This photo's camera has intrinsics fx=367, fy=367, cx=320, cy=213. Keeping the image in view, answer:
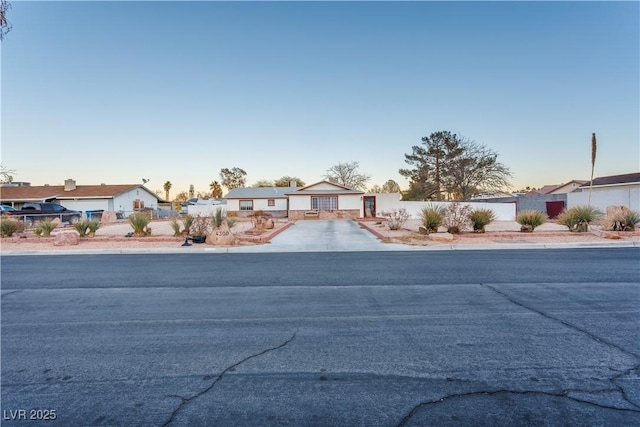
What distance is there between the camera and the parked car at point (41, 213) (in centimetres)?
2883

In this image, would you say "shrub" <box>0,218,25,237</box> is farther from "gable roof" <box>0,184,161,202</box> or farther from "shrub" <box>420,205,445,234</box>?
"gable roof" <box>0,184,161,202</box>

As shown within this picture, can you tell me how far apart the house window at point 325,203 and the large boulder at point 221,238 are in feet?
77.5

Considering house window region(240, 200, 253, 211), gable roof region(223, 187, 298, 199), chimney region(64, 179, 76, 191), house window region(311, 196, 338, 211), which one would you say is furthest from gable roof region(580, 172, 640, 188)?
chimney region(64, 179, 76, 191)

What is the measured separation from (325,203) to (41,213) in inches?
1015

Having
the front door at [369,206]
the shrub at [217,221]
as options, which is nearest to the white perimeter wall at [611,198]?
the front door at [369,206]

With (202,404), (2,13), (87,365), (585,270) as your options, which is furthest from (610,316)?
(2,13)

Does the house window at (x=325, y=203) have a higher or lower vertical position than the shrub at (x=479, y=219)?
higher

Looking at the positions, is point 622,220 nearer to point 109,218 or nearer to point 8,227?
point 8,227

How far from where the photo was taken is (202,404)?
10.7 ft

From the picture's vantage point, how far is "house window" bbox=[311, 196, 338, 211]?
132 ft

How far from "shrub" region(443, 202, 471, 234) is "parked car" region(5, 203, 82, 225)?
26.7 metres

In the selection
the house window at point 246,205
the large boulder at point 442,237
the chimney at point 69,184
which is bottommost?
the large boulder at point 442,237

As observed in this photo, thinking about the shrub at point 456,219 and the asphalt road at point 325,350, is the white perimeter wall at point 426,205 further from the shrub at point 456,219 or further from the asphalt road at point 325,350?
the asphalt road at point 325,350

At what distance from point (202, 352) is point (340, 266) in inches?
262
